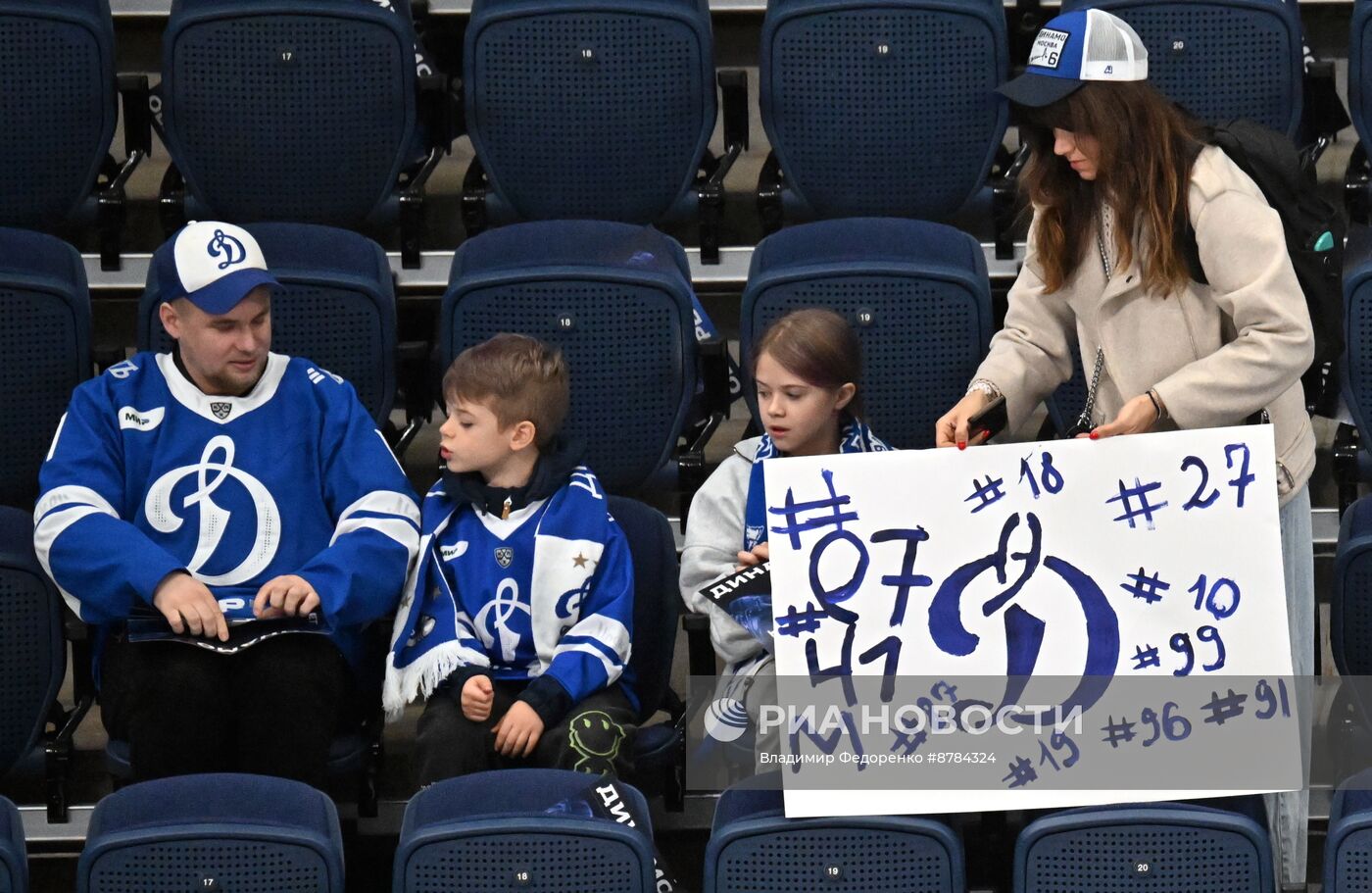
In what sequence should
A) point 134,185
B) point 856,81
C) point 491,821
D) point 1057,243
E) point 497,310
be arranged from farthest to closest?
point 134,185 < point 856,81 < point 497,310 < point 1057,243 < point 491,821

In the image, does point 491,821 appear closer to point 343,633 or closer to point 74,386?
point 343,633

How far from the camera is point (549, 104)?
404 cm

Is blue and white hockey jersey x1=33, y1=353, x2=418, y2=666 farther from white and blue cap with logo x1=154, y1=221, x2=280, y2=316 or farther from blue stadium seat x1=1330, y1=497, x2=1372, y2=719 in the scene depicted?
blue stadium seat x1=1330, y1=497, x2=1372, y2=719

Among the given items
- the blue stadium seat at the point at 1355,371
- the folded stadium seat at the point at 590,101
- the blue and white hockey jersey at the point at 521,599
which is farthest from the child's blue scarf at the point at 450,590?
the blue stadium seat at the point at 1355,371

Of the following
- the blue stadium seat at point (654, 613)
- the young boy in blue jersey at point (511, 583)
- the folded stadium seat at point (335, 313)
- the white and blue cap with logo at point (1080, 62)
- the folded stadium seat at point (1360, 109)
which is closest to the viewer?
the white and blue cap with logo at point (1080, 62)

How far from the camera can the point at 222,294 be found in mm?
3217

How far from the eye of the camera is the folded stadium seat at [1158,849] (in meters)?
2.70

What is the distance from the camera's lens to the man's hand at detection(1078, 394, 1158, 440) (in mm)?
2768

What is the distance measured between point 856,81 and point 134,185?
170cm

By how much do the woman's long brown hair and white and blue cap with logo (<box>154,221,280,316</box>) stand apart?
1.25m

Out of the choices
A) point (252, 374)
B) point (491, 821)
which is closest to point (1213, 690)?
point (491, 821)

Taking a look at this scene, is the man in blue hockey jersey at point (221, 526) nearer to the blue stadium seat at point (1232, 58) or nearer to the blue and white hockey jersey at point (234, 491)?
the blue and white hockey jersey at point (234, 491)

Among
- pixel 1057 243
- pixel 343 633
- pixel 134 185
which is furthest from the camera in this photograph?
pixel 134 185

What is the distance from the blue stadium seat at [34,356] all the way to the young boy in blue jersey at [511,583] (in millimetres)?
833
